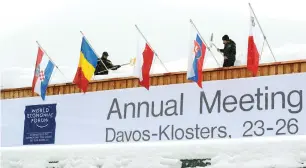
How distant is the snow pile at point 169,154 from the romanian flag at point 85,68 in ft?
9.17

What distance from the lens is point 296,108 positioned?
9.34m

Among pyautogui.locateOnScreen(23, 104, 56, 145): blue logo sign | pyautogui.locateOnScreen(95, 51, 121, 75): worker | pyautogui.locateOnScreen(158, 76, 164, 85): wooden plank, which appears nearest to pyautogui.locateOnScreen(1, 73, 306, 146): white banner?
pyautogui.locateOnScreen(23, 104, 56, 145): blue logo sign

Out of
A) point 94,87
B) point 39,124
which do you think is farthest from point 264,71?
point 39,124

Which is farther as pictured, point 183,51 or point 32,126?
point 183,51

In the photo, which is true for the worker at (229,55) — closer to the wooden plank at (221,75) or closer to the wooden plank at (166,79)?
the wooden plank at (221,75)

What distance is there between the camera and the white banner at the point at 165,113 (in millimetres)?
9523

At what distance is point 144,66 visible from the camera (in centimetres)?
1105

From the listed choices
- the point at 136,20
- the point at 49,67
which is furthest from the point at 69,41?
the point at 49,67

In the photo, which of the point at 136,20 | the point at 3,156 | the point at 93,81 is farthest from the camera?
the point at 136,20

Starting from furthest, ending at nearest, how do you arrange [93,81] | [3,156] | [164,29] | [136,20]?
[136,20]
[164,29]
[93,81]
[3,156]

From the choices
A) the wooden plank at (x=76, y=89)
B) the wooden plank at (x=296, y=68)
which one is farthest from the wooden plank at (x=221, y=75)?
the wooden plank at (x=76, y=89)

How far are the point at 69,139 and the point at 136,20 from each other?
19.2 meters

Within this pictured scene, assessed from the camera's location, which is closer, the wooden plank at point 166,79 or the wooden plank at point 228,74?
the wooden plank at point 228,74

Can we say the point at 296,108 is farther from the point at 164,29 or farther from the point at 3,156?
the point at 164,29
